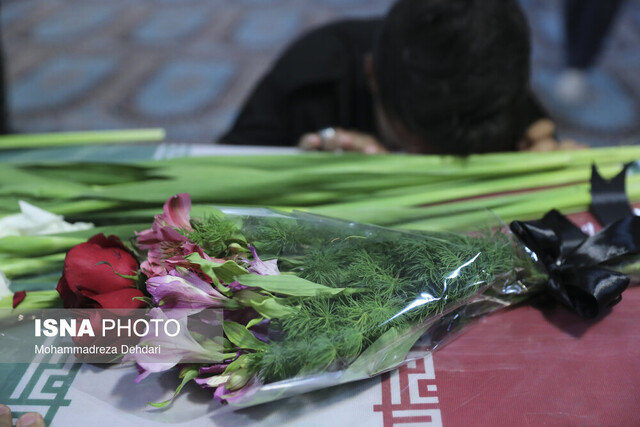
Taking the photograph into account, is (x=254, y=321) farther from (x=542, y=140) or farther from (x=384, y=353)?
(x=542, y=140)

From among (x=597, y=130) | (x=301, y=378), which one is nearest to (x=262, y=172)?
(x=301, y=378)

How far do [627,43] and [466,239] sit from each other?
1.81 meters

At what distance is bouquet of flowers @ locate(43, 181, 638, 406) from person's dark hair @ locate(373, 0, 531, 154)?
11.1 inches

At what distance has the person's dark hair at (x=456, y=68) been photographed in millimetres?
837

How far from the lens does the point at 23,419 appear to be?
1.82 feet

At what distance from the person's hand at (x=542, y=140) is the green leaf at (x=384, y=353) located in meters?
0.65

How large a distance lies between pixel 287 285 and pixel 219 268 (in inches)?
2.6

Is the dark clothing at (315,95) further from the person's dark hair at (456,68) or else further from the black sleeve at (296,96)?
the person's dark hair at (456,68)

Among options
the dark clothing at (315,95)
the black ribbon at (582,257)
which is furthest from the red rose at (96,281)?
the dark clothing at (315,95)

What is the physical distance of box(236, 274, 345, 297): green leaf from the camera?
0.52m

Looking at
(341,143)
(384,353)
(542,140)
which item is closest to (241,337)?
(384,353)

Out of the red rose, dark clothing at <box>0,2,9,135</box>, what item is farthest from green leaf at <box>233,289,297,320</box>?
dark clothing at <box>0,2,9,135</box>

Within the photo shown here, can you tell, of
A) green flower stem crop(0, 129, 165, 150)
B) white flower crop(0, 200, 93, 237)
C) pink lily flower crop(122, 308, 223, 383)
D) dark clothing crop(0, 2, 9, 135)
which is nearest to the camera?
pink lily flower crop(122, 308, 223, 383)

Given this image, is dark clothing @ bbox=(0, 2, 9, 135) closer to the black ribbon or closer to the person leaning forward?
the person leaning forward
